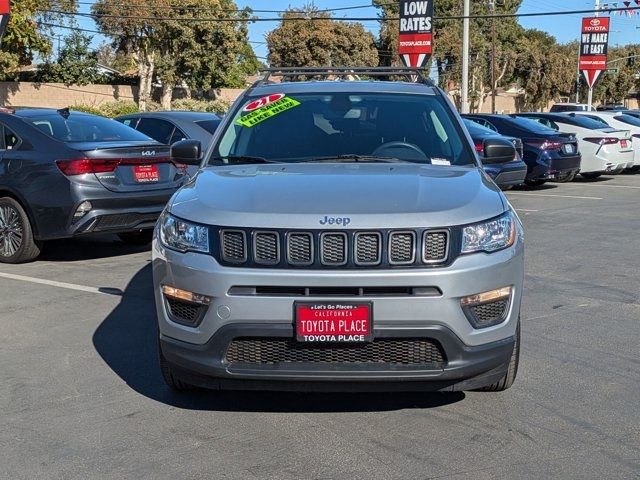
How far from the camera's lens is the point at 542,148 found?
17.8m

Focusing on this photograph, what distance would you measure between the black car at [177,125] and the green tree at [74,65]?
36.6 metres

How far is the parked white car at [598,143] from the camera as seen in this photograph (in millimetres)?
19688

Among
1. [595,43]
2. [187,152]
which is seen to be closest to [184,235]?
[187,152]

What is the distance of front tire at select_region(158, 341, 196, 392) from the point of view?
451 cm

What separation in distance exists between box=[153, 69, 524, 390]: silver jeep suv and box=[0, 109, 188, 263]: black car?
4376mm

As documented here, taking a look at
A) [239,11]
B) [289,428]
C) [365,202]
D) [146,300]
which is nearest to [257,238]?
[365,202]

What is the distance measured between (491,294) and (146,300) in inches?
158

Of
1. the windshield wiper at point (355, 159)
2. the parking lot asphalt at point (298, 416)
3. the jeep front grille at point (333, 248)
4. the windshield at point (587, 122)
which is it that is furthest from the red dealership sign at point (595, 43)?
the jeep front grille at point (333, 248)

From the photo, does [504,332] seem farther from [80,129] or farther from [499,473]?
[80,129]

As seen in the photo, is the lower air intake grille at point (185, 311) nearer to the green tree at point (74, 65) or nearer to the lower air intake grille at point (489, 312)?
the lower air intake grille at point (489, 312)

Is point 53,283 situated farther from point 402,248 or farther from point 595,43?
point 595,43

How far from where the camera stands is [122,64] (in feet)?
173

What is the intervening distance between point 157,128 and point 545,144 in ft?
29.3

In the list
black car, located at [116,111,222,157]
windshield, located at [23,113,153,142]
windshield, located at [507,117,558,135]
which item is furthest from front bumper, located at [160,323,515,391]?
windshield, located at [507,117,558,135]
